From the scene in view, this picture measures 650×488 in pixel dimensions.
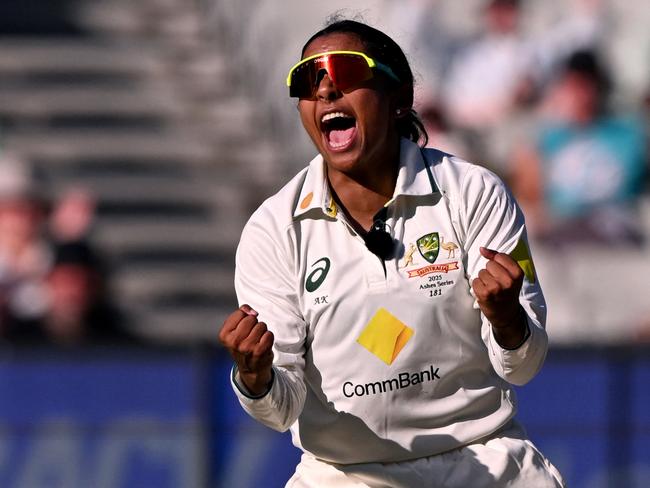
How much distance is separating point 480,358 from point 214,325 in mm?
6252

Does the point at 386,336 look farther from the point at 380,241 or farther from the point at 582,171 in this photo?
the point at 582,171

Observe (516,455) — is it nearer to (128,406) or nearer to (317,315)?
(317,315)

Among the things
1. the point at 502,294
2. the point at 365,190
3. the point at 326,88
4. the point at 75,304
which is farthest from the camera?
the point at 75,304

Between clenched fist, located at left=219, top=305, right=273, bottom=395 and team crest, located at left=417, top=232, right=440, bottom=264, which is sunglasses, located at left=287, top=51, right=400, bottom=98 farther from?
clenched fist, located at left=219, top=305, right=273, bottom=395

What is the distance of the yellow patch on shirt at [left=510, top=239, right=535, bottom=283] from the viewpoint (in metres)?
3.45

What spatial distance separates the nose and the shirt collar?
0.73ft

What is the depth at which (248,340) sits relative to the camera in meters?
3.19

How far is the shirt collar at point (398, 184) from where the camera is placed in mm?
3564

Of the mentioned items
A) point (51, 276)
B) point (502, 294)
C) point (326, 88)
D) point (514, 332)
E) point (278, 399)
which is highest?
point (326, 88)

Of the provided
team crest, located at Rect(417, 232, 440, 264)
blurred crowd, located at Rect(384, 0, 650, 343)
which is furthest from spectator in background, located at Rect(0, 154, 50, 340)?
team crest, located at Rect(417, 232, 440, 264)

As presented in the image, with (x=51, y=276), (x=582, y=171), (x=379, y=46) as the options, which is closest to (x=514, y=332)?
(x=379, y=46)

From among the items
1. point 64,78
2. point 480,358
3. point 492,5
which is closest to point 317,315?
Answer: point 480,358

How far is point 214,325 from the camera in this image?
380 inches

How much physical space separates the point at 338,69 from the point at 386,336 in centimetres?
68
